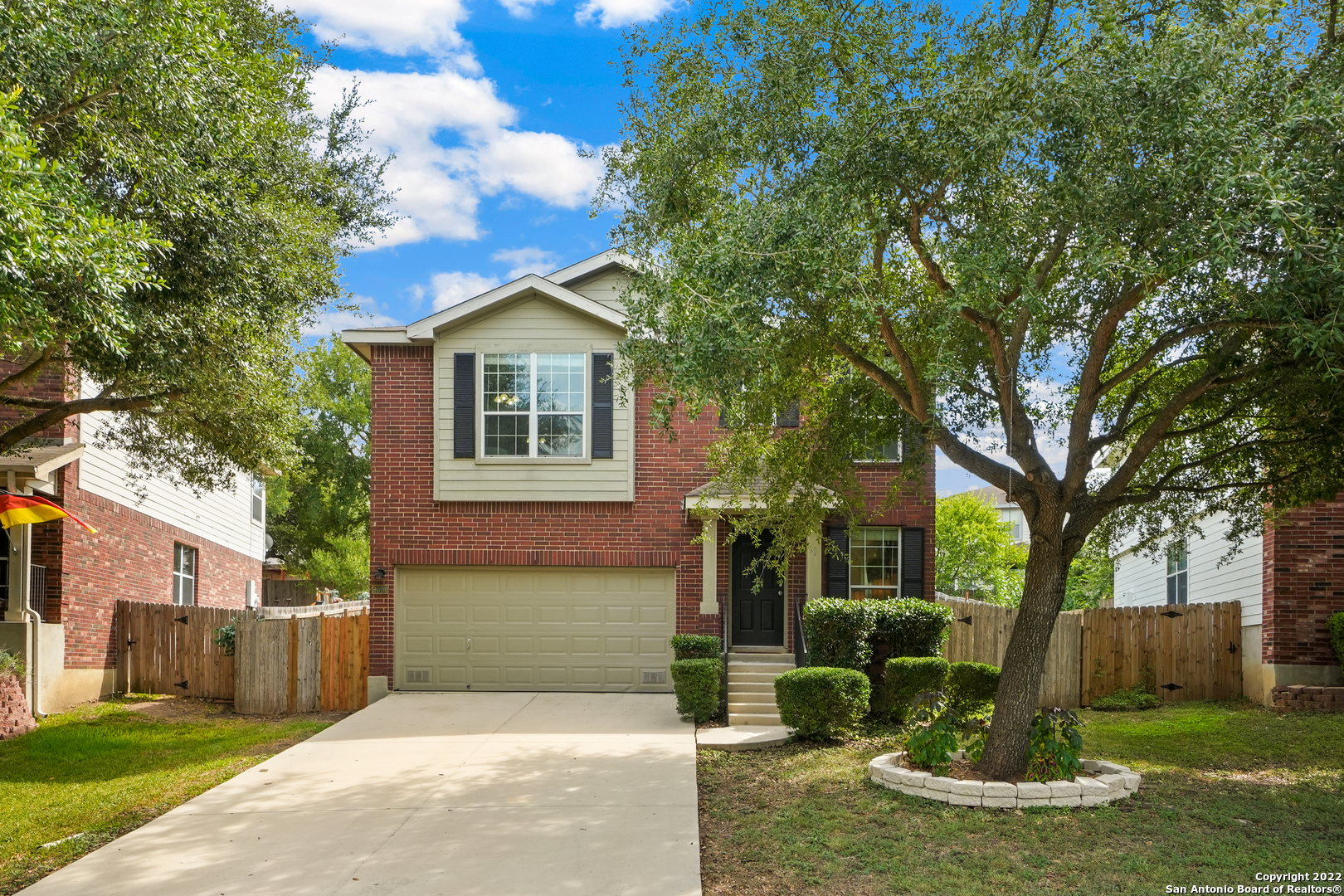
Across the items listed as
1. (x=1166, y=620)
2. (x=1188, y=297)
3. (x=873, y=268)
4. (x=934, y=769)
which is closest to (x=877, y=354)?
(x=873, y=268)

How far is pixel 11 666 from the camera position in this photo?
569 inches

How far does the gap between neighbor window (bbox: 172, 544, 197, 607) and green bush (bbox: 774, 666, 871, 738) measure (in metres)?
13.3

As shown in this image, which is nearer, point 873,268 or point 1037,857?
point 1037,857

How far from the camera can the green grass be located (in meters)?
9.09

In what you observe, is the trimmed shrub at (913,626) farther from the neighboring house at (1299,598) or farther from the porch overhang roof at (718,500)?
the neighboring house at (1299,598)

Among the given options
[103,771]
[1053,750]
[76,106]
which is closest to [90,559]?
[103,771]

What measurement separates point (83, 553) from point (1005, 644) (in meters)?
14.5

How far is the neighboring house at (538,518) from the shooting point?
1666 centimetres

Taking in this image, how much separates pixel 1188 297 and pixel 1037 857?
4.83m

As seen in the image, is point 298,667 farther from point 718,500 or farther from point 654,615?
point 718,500

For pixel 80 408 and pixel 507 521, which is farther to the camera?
pixel 507 521

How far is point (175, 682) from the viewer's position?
57.9 feet

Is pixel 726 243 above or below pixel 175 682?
above

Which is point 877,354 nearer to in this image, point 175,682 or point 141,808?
point 141,808
